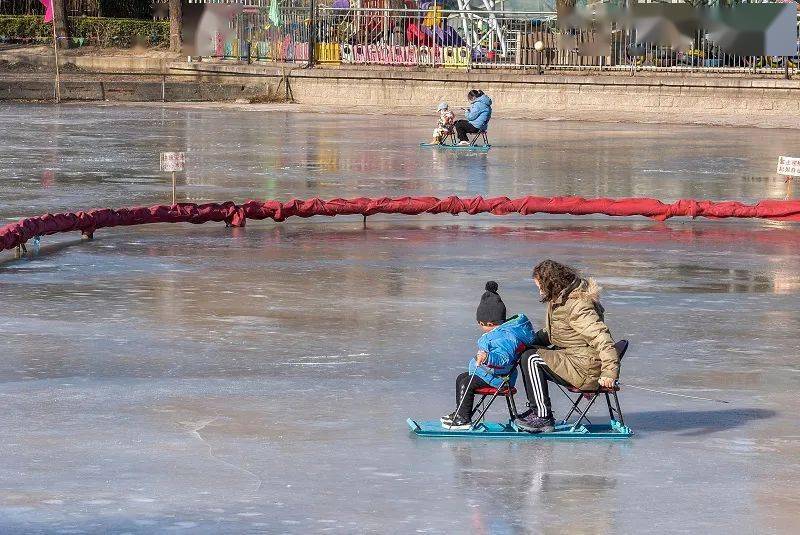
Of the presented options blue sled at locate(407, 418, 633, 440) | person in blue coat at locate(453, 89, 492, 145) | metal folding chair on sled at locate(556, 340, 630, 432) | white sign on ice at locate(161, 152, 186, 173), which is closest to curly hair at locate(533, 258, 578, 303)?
metal folding chair on sled at locate(556, 340, 630, 432)

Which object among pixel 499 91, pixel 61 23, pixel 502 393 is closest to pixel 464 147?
pixel 499 91

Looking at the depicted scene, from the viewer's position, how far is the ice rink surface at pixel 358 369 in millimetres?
8148

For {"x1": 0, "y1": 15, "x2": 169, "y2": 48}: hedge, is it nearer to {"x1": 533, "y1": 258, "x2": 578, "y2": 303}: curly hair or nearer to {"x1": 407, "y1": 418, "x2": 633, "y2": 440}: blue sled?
{"x1": 407, "y1": 418, "x2": 633, "y2": 440}: blue sled

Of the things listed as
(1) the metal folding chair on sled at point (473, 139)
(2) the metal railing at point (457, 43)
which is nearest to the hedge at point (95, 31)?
(2) the metal railing at point (457, 43)

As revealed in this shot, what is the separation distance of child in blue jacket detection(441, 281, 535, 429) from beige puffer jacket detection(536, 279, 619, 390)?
6.6 inches

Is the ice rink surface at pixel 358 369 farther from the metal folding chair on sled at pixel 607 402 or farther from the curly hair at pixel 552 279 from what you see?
the curly hair at pixel 552 279

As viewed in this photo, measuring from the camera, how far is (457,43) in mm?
48344

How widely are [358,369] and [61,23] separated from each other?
53.7 meters

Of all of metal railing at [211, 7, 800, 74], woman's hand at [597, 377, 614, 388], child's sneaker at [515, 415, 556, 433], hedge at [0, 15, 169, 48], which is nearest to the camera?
woman's hand at [597, 377, 614, 388]

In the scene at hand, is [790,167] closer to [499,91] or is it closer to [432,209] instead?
[432,209]

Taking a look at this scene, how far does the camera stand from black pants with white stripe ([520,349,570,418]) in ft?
30.6

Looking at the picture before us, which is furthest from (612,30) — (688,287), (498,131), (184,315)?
(184,315)

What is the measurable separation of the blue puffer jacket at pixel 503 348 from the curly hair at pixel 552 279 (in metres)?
0.23

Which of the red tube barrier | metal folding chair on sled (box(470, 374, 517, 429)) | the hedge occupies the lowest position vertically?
metal folding chair on sled (box(470, 374, 517, 429))
